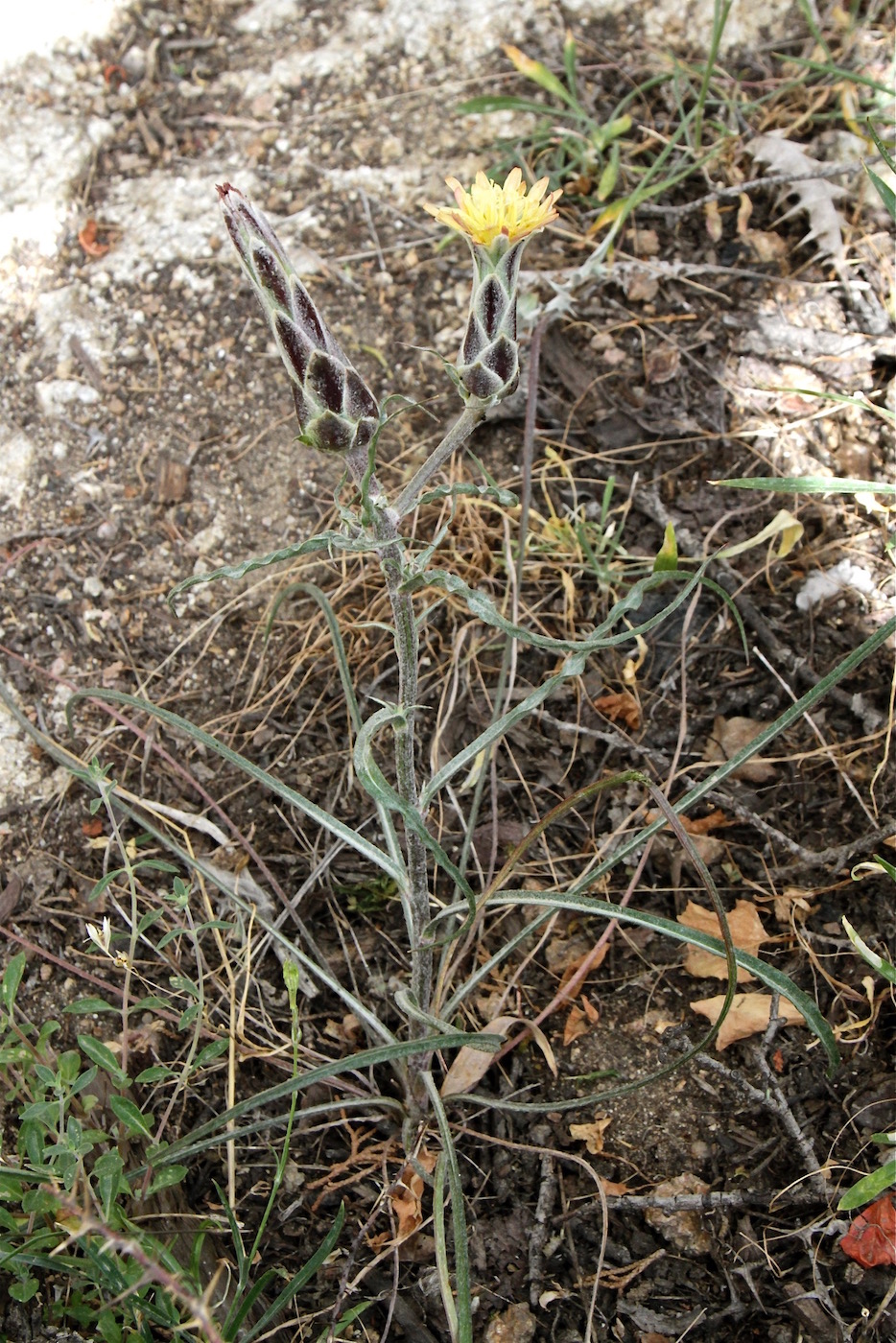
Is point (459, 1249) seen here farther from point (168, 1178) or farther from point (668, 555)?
point (668, 555)

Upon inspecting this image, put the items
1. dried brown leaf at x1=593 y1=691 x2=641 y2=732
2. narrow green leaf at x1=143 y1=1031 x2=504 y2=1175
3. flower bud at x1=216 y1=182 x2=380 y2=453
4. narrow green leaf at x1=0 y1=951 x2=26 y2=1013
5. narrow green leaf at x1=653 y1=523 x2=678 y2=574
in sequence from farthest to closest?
dried brown leaf at x1=593 y1=691 x2=641 y2=732
narrow green leaf at x1=653 y1=523 x2=678 y2=574
narrow green leaf at x1=0 y1=951 x2=26 y2=1013
narrow green leaf at x1=143 y1=1031 x2=504 y2=1175
flower bud at x1=216 y1=182 x2=380 y2=453

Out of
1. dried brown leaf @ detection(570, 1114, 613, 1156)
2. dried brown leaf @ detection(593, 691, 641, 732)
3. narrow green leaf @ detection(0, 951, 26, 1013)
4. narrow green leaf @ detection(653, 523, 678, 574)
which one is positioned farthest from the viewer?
dried brown leaf @ detection(593, 691, 641, 732)

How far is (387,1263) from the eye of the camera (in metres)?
1.73

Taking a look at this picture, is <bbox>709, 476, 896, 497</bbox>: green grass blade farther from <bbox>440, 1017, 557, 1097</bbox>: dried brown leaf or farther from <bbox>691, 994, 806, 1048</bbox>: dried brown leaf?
<bbox>440, 1017, 557, 1097</bbox>: dried brown leaf

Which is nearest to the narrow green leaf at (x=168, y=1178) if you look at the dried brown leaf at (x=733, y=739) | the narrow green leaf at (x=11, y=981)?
the narrow green leaf at (x=11, y=981)

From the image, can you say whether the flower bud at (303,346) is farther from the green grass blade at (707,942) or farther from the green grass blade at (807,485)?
the green grass blade at (707,942)

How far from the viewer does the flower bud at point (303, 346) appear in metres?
1.25

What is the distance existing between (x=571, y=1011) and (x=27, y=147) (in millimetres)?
2743

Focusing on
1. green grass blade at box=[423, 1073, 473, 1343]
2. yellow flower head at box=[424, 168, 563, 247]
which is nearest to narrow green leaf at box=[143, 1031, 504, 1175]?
green grass blade at box=[423, 1073, 473, 1343]

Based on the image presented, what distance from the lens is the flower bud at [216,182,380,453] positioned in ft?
4.09

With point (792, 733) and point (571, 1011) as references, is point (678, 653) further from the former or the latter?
point (571, 1011)

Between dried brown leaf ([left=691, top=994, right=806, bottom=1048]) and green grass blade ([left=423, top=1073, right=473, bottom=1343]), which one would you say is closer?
green grass blade ([left=423, top=1073, right=473, bottom=1343])

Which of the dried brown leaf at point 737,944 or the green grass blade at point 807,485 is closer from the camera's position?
the green grass blade at point 807,485

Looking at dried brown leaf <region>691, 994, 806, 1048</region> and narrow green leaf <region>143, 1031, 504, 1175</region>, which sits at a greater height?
narrow green leaf <region>143, 1031, 504, 1175</region>
